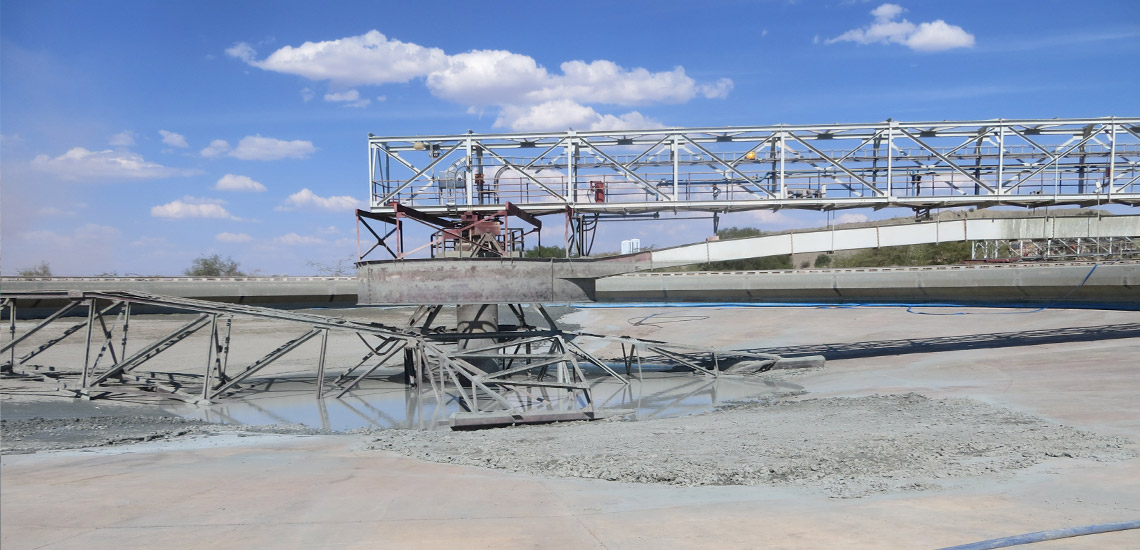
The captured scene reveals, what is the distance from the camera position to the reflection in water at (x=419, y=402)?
16.0 metres

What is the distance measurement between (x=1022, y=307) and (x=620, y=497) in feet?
120

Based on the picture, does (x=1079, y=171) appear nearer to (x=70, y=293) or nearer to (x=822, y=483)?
(x=822, y=483)

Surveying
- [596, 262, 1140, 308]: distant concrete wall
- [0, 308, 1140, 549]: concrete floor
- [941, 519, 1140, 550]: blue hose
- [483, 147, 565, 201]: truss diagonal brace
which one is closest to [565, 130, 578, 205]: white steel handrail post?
[483, 147, 565, 201]: truss diagonal brace

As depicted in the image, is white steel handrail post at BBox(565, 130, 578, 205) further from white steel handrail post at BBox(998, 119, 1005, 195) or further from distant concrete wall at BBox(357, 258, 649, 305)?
white steel handrail post at BBox(998, 119, 1005, 195)

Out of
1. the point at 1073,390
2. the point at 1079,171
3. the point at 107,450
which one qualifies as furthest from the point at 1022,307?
the point at 107,450

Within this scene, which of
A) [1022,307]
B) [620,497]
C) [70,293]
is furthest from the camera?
[1022,307]

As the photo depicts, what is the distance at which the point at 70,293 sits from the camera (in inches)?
717

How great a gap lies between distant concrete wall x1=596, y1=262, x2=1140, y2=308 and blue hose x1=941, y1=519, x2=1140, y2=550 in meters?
32.2

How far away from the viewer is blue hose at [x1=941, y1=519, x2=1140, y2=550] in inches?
232

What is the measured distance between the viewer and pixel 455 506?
7.66 metres

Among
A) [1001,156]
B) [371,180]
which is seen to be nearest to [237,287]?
[371,180]

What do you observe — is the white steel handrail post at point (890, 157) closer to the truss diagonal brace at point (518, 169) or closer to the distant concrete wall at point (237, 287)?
the truss diagonal brace at point (518, 169)

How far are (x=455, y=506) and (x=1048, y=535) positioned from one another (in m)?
5.26

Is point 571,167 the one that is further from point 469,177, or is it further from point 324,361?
point 324,361
